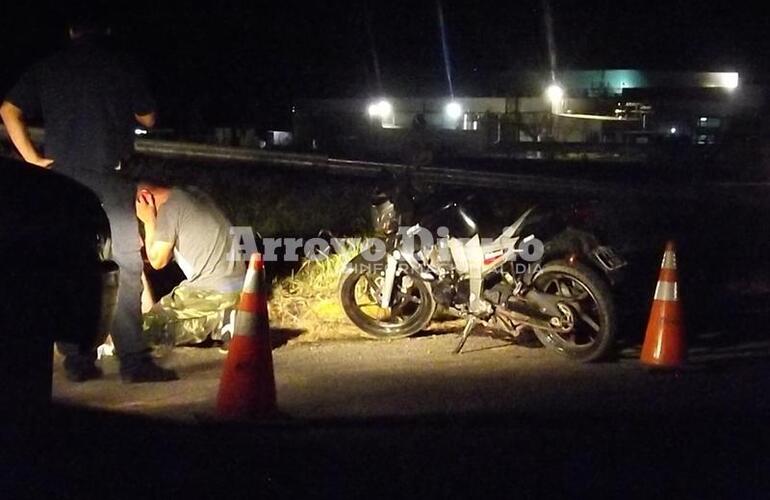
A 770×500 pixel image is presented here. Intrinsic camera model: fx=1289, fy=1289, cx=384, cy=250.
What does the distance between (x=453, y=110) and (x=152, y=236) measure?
28.5 m

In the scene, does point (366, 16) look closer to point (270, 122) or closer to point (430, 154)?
point (270, 122)

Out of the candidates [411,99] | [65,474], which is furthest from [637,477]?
[411,99]

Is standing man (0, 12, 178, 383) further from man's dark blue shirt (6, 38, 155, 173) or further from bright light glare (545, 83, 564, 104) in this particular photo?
bright light glare (545, 83, 564, 104)

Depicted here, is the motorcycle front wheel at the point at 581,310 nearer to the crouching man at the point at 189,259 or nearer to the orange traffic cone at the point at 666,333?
the orange traffic cone at the point at 666,333

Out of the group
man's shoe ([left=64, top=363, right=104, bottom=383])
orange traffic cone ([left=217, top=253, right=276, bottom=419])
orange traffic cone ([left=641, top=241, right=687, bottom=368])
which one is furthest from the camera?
orange traffic cone ([left=641, top=241, right=687, bottom=368])

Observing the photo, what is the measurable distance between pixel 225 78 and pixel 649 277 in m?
16.2

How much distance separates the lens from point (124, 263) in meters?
7.70

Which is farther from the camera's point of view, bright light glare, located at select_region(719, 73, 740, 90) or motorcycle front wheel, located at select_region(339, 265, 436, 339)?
bright light glare, located at select_region(719, 73, 740, 90)

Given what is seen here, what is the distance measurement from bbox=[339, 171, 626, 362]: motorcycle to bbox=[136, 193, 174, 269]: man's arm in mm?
1286

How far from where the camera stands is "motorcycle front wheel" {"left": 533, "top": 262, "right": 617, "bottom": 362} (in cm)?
814

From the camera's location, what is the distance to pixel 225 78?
84.4 feet

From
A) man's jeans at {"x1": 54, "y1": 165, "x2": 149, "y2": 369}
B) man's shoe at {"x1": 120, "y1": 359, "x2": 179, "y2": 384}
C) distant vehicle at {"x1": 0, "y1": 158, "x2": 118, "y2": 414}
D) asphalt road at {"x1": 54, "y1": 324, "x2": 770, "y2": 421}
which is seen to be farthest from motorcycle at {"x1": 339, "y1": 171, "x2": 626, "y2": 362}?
distant vehicle at {"x1": 0, "y1": 158, "x2": 118, "y2": 414}

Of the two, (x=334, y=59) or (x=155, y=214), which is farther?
(x=334, y=59)

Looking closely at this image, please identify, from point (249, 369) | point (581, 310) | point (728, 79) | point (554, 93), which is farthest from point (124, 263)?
point (728, 79)
